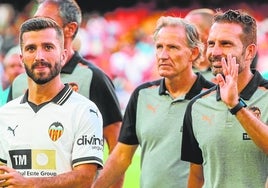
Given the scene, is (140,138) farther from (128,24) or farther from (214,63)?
(128,24)

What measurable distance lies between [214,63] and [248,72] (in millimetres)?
267

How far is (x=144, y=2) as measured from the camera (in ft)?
66.9

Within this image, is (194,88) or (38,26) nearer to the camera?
Answer: (38,26)

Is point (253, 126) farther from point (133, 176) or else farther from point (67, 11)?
point (133, 176)

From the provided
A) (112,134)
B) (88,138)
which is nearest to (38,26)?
(88,138)

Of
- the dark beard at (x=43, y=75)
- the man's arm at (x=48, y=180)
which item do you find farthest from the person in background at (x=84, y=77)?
the man's arm at (x=48, y=180)

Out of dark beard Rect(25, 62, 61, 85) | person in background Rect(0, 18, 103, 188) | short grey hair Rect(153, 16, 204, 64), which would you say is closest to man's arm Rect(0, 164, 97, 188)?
person in background Rect(0, 18, 103, 188)

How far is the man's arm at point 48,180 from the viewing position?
560 centimetres

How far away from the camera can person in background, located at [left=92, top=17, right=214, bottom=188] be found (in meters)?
6.69

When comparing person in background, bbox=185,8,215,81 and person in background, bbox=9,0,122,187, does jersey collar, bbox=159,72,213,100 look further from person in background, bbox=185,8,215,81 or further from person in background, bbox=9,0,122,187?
person in background, bbox=185,8,215,81

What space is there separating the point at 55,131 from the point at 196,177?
3.12ft

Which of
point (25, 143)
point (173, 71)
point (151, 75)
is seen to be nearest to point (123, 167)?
point (173, 71)

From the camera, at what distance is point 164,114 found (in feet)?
Result: 22.3

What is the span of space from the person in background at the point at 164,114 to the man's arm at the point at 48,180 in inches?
40.2
